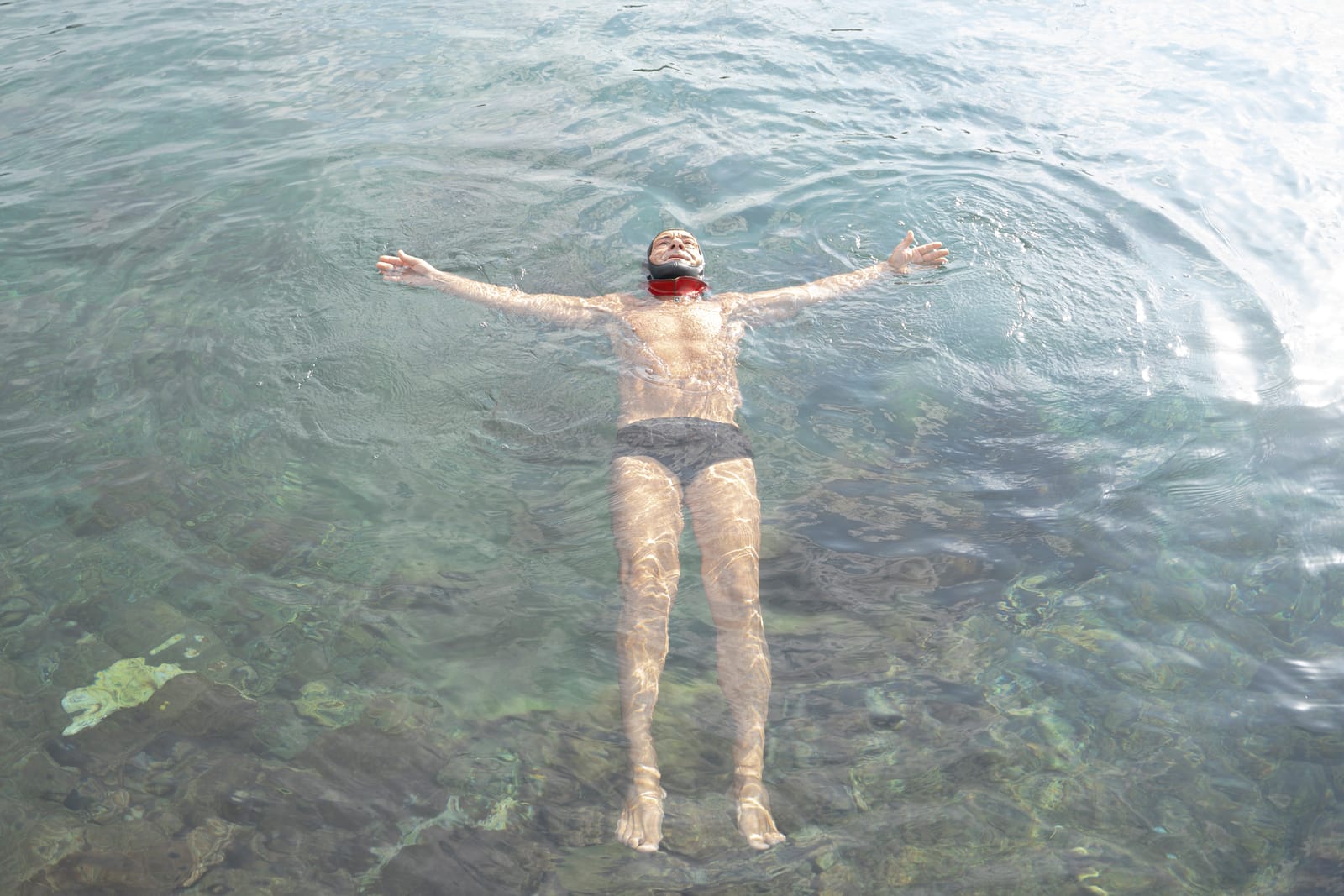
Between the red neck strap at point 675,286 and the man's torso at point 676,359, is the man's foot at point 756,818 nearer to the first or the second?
the man's torso at point 676,359

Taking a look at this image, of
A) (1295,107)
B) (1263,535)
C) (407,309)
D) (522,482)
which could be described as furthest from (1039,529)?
(1295,107)

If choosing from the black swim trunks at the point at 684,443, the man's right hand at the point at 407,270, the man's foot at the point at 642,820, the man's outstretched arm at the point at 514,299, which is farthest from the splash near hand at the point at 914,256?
the man's foot at the point at 642,820

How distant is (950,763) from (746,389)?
117 inches

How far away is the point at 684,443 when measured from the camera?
5.29m

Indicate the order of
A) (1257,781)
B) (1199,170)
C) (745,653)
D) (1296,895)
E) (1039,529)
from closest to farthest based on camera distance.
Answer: (1296,895) → (1257,781) → (745,653) → (1039,529) → (1199,170)

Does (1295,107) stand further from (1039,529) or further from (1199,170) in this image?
(1039,529)

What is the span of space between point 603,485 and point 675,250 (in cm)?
196

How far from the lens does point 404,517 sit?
17.0 feet

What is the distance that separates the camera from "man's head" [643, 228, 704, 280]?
631cm

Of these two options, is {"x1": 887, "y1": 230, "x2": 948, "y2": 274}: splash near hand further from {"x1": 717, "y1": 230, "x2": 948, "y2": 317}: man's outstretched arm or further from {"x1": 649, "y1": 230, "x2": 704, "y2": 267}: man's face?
{"x1": 649, "y1": 230, "x2": 704, "y2": 267}: man's face

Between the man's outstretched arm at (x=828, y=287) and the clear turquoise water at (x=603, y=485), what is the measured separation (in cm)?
14

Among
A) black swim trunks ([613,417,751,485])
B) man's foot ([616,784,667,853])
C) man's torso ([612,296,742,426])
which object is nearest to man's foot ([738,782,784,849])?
man's foot ([616,784,667,853])

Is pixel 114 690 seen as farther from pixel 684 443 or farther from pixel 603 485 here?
pixel 684 443

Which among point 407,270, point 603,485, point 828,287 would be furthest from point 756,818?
point 407,270
